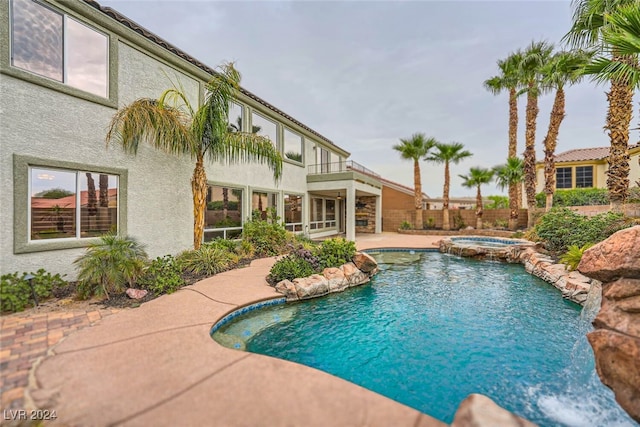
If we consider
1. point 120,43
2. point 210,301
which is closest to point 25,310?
point 210,301

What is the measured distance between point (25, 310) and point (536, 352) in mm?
8978

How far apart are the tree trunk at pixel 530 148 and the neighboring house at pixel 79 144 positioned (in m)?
18.3

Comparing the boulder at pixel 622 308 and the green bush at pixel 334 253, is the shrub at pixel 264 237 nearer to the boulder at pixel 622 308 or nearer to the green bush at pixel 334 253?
the green bush at pixel 334 253

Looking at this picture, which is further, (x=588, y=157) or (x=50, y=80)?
(x=588, y=157)

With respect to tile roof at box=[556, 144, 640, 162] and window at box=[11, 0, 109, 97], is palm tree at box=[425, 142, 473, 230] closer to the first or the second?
tile roof at box=[556, 144, 640, 162]

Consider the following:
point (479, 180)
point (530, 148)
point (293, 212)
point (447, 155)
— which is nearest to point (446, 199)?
point (479, 180)

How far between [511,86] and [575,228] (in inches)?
471

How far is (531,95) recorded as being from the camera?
1634 centimetres

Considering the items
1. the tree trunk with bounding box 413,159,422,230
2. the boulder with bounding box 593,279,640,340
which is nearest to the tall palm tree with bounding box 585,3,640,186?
the boulder with bounding box 593,279,640,340

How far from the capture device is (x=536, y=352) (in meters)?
4.31

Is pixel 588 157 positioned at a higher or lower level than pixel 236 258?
higher

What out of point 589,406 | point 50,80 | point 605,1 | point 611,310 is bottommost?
point 589,406

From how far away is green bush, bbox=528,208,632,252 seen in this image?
350 inches

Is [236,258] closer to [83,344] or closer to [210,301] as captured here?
[210,301]
